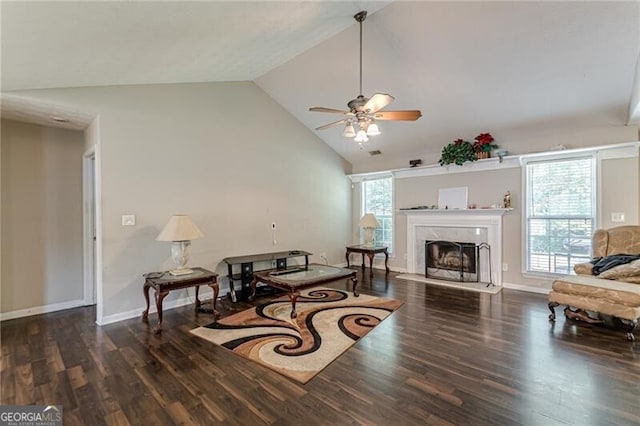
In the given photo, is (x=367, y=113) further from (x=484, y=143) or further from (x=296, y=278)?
(x=484, y=143)

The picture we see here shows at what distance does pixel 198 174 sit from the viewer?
439 cm

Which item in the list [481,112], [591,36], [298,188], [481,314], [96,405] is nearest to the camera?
[96,405]

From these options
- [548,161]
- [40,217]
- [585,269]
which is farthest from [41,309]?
[548,161]

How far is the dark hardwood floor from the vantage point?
1913 mm

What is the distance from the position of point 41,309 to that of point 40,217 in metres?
1.22

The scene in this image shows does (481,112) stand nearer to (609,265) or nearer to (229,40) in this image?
(609,265)

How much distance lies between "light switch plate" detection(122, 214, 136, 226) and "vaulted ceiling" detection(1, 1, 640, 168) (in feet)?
4.32

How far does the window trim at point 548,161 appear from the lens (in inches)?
169

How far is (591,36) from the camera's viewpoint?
10.1ft

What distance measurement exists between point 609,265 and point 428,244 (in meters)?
2.81

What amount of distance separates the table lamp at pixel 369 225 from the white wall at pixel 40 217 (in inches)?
196

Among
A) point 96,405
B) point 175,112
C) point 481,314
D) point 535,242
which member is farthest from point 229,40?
point 535,242

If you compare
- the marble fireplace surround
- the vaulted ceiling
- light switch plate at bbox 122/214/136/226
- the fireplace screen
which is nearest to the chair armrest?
the marble fireplace surround

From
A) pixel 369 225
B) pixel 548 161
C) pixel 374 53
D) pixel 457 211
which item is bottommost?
pixel 369 225
